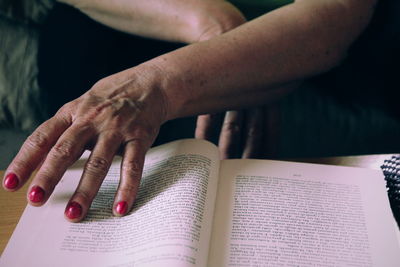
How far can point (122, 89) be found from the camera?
23.9 inches

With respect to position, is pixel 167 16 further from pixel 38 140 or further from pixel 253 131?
pixel 38 140

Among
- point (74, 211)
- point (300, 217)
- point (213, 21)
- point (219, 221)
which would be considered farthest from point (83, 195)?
point (213, 21)

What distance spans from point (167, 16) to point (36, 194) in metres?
0.47

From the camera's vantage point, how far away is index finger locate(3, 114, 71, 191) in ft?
1.68

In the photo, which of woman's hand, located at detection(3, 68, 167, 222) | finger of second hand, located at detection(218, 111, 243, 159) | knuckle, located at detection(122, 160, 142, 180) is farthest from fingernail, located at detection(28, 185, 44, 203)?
finger of second hand, located at detection(218, 111, 243, 159)

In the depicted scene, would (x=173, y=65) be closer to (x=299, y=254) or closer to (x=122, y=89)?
(x=122, y=89)

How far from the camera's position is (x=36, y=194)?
498mm

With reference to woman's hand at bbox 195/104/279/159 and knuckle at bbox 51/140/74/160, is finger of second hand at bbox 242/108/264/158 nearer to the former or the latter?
woman's hand at bbox 195/104/279/159

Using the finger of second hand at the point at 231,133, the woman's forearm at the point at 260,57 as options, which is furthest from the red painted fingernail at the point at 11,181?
the finger of second hand at the point at 231,133

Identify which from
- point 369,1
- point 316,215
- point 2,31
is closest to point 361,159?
point 316,215

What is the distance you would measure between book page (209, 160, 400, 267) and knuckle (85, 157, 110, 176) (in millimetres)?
158

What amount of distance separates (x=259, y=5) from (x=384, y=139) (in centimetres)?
42

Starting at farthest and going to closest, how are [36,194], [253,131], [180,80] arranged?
[253,131], [180,80], [36,194]

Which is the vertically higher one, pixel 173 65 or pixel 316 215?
pixel 173 65
